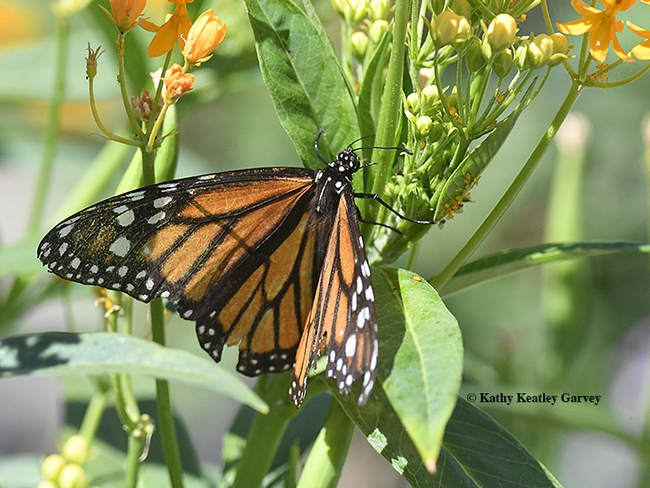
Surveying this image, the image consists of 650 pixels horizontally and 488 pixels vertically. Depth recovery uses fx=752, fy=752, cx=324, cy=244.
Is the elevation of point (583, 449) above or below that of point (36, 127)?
below

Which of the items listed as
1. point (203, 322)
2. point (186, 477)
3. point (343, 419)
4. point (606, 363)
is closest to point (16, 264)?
point (203, 322)

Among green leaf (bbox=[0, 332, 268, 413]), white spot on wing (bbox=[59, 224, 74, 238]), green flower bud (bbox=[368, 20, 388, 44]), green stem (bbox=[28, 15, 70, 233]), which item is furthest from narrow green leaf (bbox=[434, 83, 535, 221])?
green stem (bbox=[28, 15, 70, 233])

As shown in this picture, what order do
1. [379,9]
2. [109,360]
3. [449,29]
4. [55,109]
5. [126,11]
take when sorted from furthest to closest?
[55,109], [379,9], [126,11], [449,29], [109,360]

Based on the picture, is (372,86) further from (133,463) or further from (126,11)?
(133,463)

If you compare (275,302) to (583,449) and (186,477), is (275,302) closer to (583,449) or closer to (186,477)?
(186,477)

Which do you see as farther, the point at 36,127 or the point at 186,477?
the point at 36,127

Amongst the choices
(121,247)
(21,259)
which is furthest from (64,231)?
(21,259)

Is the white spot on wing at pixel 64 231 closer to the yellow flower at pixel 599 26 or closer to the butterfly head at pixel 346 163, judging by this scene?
the butterfly head at pixel 346 163
